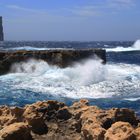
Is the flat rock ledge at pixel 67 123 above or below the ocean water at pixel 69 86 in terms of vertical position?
above

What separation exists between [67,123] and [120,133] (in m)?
1.73

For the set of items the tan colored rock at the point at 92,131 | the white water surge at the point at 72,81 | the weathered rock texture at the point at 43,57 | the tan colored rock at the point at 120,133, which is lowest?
the white water surge at the point at 72,81

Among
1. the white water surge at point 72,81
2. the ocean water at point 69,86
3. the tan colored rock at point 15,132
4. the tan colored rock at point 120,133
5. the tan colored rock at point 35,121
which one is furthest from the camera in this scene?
the white water surge at point 72,81

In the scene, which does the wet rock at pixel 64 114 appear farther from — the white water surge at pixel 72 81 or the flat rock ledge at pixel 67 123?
the white water surge at pixel 72 81

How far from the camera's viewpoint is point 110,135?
4.50 metres

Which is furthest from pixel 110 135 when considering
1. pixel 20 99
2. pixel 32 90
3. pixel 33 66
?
pixel 33 66

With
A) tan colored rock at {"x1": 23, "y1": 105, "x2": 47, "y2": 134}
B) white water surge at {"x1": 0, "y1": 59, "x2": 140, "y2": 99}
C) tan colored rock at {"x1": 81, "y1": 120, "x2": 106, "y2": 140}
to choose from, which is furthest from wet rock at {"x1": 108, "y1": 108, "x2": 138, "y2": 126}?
white water surge at {"x1": 0, "y1": 59, "x2": 140, "y2": 99}

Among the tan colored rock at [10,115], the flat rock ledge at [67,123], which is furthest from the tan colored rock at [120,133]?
the tan colored rock at [10,115]

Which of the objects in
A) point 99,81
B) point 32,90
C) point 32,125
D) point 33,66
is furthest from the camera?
point 33,66

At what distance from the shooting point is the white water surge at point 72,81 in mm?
17375

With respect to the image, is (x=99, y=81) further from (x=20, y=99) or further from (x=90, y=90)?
(x=20, y=99)

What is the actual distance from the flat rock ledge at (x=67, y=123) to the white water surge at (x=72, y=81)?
972 cm

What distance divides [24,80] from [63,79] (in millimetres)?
2146

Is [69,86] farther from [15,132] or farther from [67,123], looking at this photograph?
[15,132]
